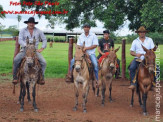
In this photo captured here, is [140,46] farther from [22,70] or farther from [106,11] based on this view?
[106,11]

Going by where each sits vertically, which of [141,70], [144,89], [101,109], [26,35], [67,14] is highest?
[67,14]

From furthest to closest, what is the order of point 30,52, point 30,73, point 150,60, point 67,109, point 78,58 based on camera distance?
point 67,109
point 30,73
point 78,58
point 30,52
point 150,60

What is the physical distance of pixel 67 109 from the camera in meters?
9.50

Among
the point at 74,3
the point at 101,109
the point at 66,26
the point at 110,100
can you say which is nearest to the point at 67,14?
the point at 74,3

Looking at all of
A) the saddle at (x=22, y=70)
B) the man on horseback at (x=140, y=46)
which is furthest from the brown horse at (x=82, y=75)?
the man on horseback at (x=140, y=46)

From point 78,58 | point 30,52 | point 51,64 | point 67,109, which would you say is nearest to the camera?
point 30,52

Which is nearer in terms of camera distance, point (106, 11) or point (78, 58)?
point (78, 58)

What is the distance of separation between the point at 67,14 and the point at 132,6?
3705 mm

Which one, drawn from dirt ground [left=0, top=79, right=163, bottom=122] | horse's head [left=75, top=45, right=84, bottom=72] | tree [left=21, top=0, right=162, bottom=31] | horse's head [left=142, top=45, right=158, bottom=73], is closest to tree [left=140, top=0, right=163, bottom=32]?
tree [left=21, top=0, right=162, bottom=31]

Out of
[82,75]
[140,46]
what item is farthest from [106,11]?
[82,75]

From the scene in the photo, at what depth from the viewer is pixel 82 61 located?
9.30 meters

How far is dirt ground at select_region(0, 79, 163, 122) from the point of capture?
829 centimetres

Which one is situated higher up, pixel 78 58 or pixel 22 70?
pixel 78 58

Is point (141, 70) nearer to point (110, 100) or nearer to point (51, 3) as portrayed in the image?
point (110, 100)
